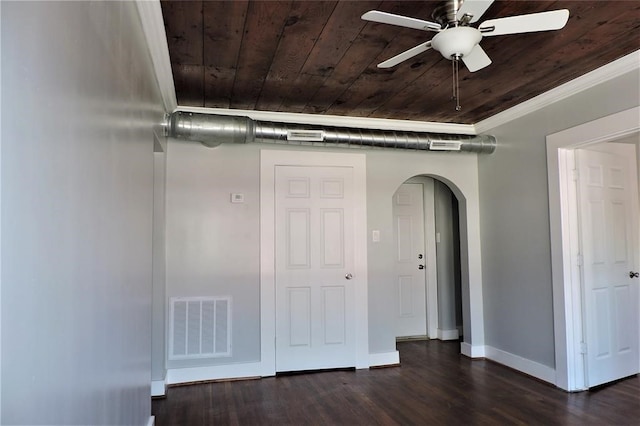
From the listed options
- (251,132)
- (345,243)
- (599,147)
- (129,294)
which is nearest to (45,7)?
(129,294)

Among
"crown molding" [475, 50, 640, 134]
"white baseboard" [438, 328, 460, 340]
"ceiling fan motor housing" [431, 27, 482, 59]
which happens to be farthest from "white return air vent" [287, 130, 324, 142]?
"white baseboard" [438, 328, 460, 340]

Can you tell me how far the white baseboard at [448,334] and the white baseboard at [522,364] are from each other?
86 cm

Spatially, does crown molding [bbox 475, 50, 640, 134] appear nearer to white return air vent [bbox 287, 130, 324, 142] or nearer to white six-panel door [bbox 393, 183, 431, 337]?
white six-panel door [bbox 393, 183, 431, 337]

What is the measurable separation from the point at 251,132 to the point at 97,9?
2.24 m

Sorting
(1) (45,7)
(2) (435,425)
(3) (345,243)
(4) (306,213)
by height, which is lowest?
(2) (435,425)

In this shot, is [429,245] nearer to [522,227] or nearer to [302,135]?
[522,227]

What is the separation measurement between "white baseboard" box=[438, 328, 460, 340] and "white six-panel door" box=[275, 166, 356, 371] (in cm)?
170

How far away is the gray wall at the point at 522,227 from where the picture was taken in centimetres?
352

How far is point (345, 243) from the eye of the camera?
13.5 feet

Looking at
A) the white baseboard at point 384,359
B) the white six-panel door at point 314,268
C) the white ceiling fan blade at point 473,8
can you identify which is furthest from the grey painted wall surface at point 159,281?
the white ceiling fan blade at point 473,8

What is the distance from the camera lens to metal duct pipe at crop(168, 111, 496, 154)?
3393 mm

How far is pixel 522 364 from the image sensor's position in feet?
12.6

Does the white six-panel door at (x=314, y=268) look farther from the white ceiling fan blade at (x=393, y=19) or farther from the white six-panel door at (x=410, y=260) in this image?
the white ceiling fan blade at (x=393, y=19)

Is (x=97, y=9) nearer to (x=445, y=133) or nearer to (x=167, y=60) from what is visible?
(x=167, y=60)
